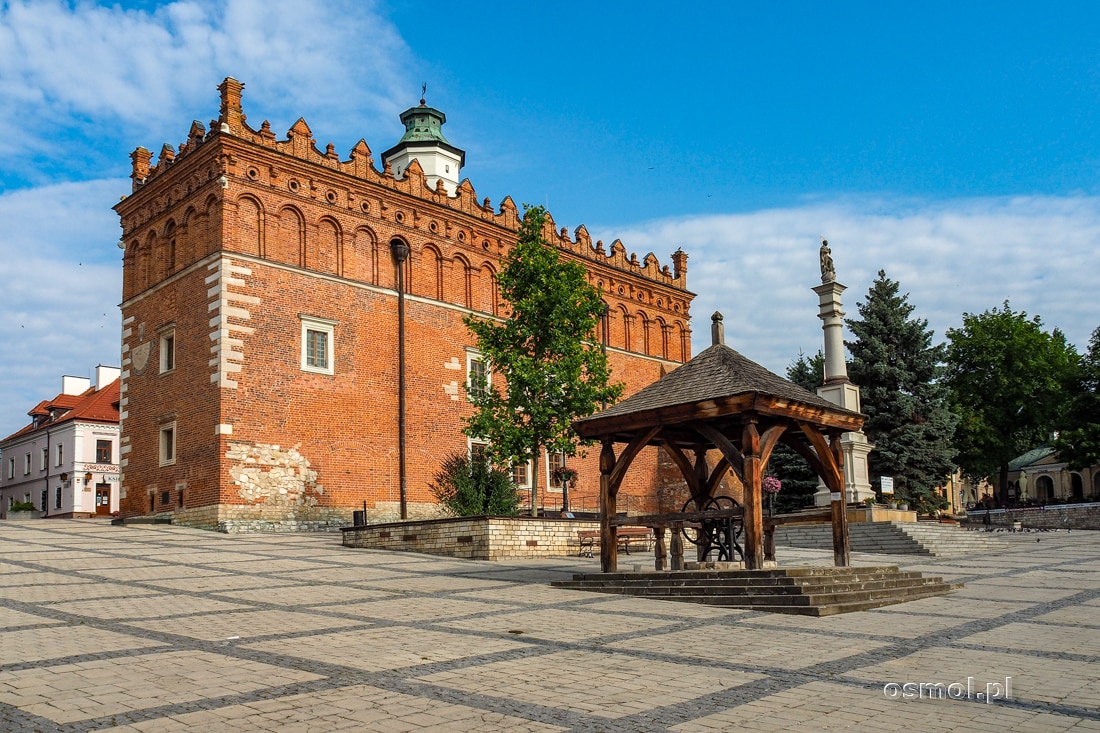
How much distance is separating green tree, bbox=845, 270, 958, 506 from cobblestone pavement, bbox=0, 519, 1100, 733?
19.7 m

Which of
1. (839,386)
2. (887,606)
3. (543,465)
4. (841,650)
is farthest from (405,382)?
(841,650)

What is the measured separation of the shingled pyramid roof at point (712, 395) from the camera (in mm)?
12680

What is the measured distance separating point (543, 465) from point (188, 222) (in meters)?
14.3

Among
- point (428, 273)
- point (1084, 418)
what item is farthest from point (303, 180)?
point (1084, 418)

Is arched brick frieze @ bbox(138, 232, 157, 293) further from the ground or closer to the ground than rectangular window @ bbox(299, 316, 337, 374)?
further from the ground

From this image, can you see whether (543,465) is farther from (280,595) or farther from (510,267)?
(280,595)

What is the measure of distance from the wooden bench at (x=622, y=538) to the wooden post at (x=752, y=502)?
29.1 feet

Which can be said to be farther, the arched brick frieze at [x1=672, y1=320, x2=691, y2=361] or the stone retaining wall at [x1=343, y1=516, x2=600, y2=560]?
the arched brick frieze at [x1=672, y1=320, x2=691, y2=361]

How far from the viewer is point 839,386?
→ 26.6 meters

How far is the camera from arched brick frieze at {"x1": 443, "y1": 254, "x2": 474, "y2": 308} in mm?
32219

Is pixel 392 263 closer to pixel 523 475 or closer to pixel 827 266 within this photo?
pixel 523 475

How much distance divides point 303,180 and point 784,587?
70.4 ft

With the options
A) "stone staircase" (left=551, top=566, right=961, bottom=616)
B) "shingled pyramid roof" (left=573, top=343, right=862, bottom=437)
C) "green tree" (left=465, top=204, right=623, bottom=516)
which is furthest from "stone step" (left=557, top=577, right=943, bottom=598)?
"green tree" (left=465, top=204, right=623, bottom=516)

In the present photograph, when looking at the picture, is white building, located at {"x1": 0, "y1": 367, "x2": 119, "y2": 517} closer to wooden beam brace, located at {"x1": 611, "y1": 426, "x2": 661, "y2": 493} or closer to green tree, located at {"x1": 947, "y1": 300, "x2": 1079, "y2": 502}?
wooden beam brace, located at {"x1": 611, "y1": 426, "x2": 661, "y2": 493}
